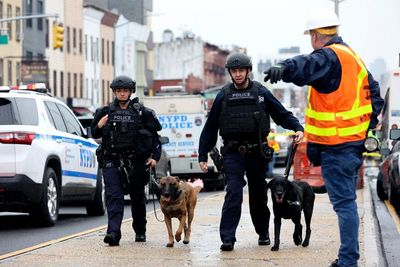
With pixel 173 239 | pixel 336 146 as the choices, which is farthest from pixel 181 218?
pixel 336 146

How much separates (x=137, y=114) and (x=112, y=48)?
69245 mm

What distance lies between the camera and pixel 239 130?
1151 centimetres

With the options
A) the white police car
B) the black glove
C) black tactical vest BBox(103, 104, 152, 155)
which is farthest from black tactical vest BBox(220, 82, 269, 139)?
the white police car

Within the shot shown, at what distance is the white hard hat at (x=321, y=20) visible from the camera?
356 inches

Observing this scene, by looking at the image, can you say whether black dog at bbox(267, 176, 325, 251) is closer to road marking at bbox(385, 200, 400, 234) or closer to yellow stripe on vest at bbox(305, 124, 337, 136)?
yellow stripe on vest at bbox(305, 124, 337, 136)

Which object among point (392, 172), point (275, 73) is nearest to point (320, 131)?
point (275, 73)

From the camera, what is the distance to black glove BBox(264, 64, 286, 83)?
845 cm

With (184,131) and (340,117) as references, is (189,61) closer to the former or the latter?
(184,131)

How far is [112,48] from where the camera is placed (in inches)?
3204

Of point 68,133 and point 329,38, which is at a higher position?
point 329,38

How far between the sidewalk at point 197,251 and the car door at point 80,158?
2849 millimetres

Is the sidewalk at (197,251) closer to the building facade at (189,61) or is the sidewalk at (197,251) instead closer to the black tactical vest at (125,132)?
the black tactical vest at (125,132)

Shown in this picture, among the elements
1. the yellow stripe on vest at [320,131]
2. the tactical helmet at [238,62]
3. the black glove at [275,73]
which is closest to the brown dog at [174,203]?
the tactical helmet at [238,62]

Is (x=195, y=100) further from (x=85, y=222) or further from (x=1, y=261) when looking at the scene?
(x=1, y=261)
